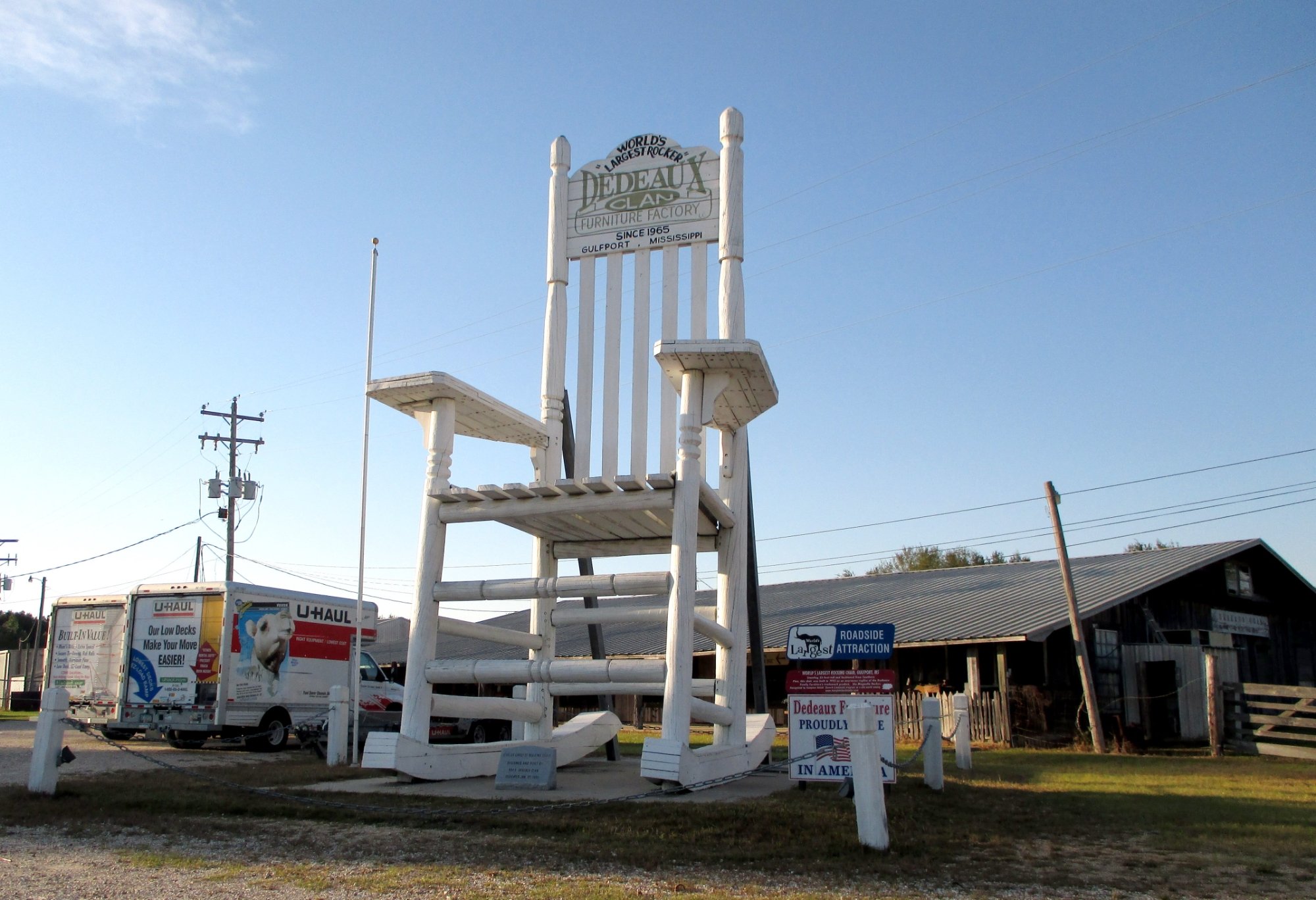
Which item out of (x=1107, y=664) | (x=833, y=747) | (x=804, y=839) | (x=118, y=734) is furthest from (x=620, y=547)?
(x=1107, y=664)

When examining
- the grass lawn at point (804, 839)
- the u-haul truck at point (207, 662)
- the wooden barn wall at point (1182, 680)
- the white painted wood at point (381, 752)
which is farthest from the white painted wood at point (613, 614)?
the wooden barn wall at point (1182, 680)

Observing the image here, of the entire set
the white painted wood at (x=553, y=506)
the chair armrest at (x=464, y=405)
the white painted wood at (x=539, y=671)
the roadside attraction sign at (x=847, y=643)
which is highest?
the chair armrest at (x=464, y=405)

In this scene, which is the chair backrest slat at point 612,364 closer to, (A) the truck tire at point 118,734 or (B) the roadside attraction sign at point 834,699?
(B) the roadside attraction sign at point 834,699

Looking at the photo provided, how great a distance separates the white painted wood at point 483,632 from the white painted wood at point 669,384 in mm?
1990

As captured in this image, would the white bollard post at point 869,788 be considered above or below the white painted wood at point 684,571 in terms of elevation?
below

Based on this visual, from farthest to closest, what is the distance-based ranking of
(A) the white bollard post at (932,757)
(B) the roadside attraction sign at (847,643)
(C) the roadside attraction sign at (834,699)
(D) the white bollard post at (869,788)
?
1. (A) the white bollard post at (932,757)
2. (B) the roadside attraction sign at (847,643)
3. (C) the roadside attraction sign at (834,699)
4. (D) the white bollard post at (869,788)

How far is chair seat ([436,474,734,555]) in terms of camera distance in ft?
26.2

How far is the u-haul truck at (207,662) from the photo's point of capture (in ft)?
50.9

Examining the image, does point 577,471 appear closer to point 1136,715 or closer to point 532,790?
point 532,790

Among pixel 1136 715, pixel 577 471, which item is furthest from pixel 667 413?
pixel 1136 715

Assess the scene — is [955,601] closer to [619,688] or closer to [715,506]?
[715,506]

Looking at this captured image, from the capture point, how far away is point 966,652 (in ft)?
61.9

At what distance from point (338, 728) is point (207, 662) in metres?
4.95

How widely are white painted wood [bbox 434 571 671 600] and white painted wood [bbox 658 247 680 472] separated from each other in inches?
62.4
